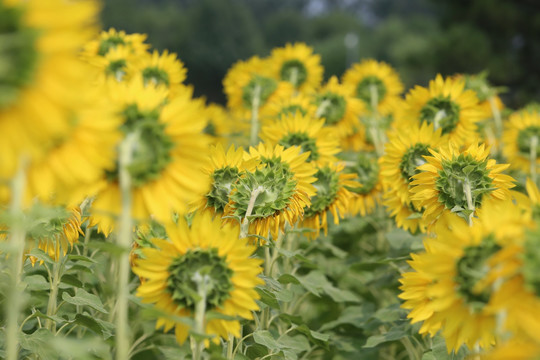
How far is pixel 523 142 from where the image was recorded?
274 cm

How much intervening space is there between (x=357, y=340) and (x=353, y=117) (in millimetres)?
1247

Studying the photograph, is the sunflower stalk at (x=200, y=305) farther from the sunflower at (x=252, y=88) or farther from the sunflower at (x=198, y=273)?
the sunflower at (x=252, y=88)

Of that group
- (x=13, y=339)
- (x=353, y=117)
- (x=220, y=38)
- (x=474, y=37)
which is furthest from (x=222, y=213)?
(x=220, y=38)

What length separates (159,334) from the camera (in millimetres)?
1924

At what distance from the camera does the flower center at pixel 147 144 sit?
98 centimetres

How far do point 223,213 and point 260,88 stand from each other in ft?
4.84

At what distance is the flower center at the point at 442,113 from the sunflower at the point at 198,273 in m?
1.34

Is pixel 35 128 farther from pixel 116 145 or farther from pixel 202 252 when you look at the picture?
pixel 202 252

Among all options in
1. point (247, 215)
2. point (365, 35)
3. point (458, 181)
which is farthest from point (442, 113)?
point (365, 35)

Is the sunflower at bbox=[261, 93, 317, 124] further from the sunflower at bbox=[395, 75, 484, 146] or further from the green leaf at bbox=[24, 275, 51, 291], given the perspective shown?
the green leaf at bbox=[24, 275, 51, 291]

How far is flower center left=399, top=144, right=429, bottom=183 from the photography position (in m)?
2.01

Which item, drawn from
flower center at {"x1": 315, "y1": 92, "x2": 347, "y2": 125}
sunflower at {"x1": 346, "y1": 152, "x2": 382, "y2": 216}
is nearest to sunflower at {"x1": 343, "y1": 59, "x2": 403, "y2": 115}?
flower center at {"x1": 315, "y1": 92, "x2": 347, "y2": 125}

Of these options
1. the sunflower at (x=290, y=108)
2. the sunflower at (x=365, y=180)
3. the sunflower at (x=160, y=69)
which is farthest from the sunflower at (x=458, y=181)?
the sunflower at (x=160, y=69)

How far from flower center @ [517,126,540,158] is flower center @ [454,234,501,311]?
187cm
